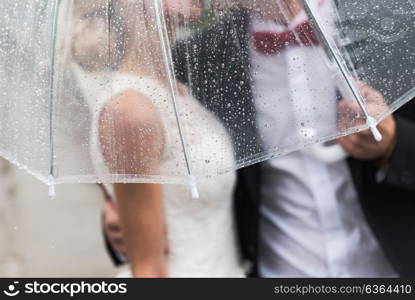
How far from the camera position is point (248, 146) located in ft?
5.83

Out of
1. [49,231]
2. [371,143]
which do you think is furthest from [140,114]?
[49,231]

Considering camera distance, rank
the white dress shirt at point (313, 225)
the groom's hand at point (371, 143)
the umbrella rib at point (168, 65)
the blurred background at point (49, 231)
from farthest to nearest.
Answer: the blurred background at point (49, 231), the white dress shirt at point (313, 225), the groom's hand at point (371, 143), the umbrella rib at point (168, 65)

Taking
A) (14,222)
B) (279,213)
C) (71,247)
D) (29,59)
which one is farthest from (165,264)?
(14,222)

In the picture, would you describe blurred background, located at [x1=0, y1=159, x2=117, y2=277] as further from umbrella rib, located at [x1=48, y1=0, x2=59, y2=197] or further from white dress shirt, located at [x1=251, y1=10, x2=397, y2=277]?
umbrella rib, located at [x1=48, y1=0, x2=59, y2=197]

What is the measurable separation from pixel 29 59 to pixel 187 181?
450 mm

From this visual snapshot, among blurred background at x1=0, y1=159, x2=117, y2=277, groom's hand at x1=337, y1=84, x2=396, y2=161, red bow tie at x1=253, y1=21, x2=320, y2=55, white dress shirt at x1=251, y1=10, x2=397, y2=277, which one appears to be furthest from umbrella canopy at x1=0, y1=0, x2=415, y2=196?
blurred background at x1=0, y1=159, x2=117, y2=277

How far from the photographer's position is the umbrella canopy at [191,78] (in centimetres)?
173

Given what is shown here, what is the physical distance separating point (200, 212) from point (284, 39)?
59 centimetres

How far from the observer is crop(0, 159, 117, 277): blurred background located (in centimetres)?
425

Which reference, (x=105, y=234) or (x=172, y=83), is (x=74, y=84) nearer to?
(x=172, y=83)

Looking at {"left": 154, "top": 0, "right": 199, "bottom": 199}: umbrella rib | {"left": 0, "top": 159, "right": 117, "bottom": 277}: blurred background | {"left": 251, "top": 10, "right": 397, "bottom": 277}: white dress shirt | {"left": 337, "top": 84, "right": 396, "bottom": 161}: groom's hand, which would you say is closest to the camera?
{"left": 154, "top": 0, "right": 199, "bottom": 199}: umbrella rib

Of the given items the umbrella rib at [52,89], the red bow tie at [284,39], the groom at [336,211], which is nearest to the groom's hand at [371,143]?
the groom at [336,211]

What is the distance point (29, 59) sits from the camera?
5.96 feet

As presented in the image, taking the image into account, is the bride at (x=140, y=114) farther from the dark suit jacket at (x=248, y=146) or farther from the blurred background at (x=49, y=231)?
the blurred background at (x=49, y=231)
